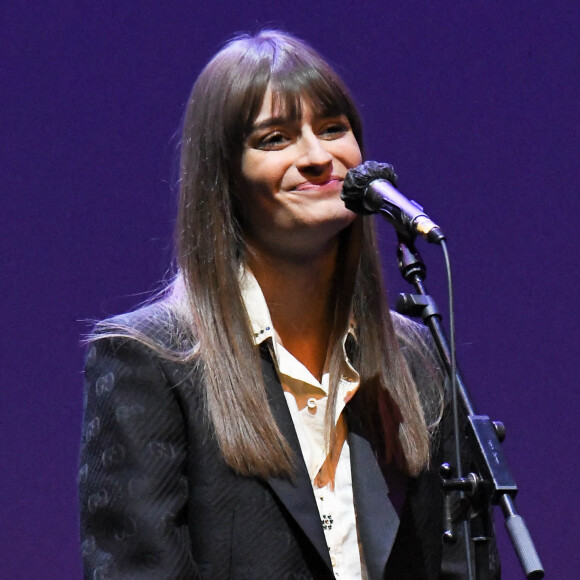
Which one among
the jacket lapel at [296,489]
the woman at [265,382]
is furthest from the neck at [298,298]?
the jacket lapel at [296,489]

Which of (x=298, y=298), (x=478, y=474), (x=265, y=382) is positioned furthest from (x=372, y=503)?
(x=478, y=474)

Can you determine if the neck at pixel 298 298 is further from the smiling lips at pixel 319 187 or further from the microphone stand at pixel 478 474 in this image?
the microphone stand at pixel 478 474

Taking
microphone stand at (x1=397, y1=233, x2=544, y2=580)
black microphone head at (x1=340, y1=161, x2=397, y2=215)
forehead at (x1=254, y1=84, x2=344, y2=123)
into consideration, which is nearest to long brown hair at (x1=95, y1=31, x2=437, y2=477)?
forehead at (x1=254, y1=84, x2=344, y2=123)

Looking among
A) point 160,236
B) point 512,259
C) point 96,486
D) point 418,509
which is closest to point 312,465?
point 418,509

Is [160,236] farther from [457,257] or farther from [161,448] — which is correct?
[161,448]

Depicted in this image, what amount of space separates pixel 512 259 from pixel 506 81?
0.46 m

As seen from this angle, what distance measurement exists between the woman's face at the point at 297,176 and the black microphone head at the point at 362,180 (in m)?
0.22

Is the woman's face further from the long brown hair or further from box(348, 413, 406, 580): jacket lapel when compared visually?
box(348, 413, 406, 580): jacket lapel

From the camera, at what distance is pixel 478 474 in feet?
5.09

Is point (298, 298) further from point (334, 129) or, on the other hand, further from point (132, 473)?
point (132, 473)

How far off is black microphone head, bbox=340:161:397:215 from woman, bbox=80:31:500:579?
0.71ft

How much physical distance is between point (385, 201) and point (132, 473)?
630mm

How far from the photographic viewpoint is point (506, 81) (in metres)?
3.02

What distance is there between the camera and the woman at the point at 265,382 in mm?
1967
